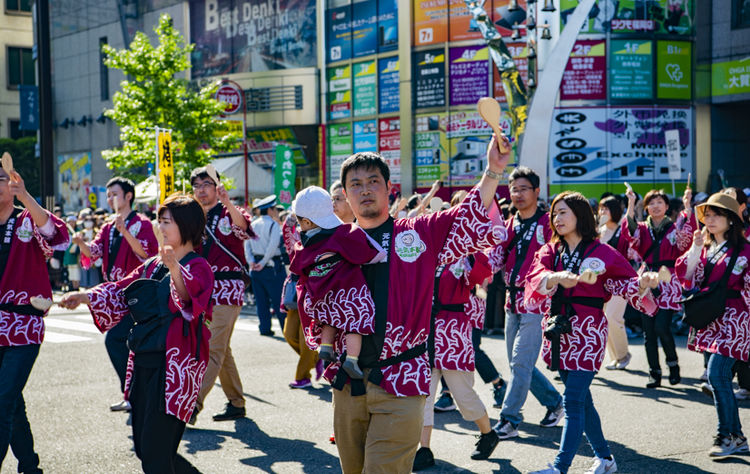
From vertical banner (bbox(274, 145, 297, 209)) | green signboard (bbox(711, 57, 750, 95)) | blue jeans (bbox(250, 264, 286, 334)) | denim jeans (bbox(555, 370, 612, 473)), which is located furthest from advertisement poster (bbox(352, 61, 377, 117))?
denim jeans (bbox(555, 370, 612, 473))

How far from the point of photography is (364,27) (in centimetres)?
2827

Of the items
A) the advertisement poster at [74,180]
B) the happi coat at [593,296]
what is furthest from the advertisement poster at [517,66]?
the advertisement poster at [74,180]

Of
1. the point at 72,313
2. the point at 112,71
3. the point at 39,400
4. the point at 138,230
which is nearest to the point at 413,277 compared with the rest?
the point at 138,230

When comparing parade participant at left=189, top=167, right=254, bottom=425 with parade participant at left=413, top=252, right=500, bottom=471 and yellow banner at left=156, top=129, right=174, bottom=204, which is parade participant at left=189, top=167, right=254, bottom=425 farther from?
yellow banner at left=156, top=129, right=174, bottom=204

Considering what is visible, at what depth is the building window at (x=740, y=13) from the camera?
23594mm

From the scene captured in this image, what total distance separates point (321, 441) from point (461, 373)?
1400 millimetres

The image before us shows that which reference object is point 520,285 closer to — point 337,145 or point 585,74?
point 585,74

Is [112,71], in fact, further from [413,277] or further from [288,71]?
[413,277]

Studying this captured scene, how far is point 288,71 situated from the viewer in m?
30.6

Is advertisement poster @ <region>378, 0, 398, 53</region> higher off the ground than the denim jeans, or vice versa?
advertisement poster @ <region>378, 0, 398, 53</region>

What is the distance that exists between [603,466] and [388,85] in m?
22.9

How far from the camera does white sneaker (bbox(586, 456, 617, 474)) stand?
560cm

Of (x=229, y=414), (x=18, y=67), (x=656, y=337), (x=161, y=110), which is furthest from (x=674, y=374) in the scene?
(x=18, y=67)

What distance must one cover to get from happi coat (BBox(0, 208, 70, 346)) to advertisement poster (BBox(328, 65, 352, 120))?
78.6 feet
